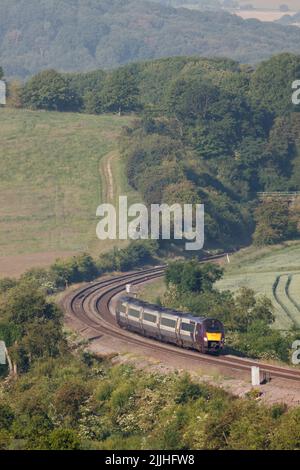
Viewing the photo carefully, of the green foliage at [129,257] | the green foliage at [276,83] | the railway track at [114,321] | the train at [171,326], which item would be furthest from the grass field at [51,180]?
the train at [171,326]

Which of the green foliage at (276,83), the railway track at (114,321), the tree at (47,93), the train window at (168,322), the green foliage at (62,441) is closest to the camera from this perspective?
the green foliage at (62,441)

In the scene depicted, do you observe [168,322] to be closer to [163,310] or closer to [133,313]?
[163,310]

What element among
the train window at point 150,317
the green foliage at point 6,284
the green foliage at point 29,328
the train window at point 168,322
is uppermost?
the train window at point 168,322

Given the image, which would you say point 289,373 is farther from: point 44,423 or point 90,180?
point 90,180

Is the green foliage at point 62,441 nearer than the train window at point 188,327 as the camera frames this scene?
Yes

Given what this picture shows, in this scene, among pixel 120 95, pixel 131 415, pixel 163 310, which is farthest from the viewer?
pixel 120 95

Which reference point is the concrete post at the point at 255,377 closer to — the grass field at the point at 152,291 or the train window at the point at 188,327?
the train window at the point at 188,327

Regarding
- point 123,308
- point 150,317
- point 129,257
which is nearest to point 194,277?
point 123,308
